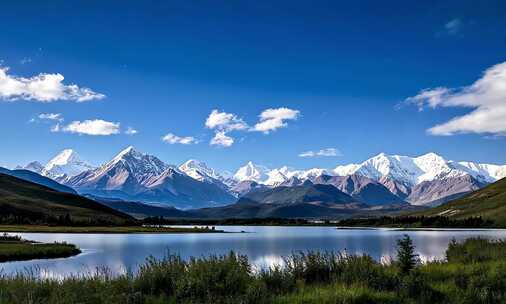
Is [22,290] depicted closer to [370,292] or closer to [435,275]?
[370,292]

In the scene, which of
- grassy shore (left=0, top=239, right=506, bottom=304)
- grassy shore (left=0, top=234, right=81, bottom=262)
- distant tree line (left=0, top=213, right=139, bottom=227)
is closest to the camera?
grassy shore (left=0, top=239, right=506, bottom=304)

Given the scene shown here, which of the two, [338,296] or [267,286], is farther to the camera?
A: [267,286]

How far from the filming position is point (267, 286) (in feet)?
74.5

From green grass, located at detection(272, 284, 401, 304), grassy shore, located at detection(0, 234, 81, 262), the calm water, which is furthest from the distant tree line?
green grass, located at detection(272, 284, 401, 304)

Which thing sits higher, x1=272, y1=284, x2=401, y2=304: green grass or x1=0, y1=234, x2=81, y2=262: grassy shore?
x1=272, y1=284, x2=401, y2=304: green grass

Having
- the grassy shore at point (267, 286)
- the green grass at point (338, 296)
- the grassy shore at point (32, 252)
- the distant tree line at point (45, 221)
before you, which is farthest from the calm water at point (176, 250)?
the distant tree line at point (45, 221)

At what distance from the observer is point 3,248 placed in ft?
224

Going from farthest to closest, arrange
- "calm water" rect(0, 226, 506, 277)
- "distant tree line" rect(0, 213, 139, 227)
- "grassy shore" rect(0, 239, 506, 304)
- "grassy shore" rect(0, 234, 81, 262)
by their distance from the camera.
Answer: "distant tree line" rect(0, 213, 139, 227), "grassy shore" rect(0, 234, 81, 262), "calm water" rect(0, 226, 506, 277), "grassy shore" rect(0, 239, 506, 304)

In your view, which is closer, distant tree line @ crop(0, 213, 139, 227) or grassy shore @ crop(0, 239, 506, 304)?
grassy shore @ crop(0, 239, 506, 304)

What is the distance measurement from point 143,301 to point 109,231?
146895 mm

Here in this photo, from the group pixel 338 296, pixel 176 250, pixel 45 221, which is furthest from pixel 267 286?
pixel 45 221

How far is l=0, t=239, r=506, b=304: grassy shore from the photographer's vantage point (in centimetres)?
1878

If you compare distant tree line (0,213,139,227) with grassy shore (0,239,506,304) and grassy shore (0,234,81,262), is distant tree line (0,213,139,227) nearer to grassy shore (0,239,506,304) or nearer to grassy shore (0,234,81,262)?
grassy shore (0,234,81,262)

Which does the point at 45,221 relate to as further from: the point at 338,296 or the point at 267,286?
the point at 338,296
